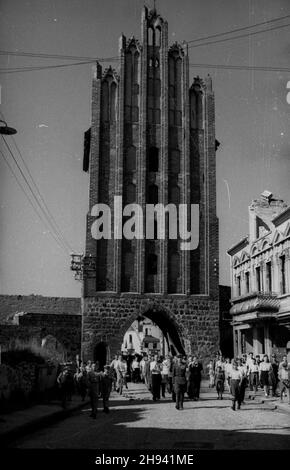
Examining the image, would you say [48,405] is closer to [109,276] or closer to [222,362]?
[222,362]

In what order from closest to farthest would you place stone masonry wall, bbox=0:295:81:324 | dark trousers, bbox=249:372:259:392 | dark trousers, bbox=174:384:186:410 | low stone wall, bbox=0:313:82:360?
dark trousers, bbox=174:384:186:410 < dark trousers, bbox=249:372:259:392 < low stone wall, bbox=0:313:82:360 < stone masonry wall, bbox=0:295:81:324

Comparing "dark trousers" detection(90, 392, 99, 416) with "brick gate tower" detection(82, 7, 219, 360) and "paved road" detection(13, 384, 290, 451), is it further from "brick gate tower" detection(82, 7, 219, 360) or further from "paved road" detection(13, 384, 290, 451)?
"brick gate tower" detection(82, 7, 219, 360)

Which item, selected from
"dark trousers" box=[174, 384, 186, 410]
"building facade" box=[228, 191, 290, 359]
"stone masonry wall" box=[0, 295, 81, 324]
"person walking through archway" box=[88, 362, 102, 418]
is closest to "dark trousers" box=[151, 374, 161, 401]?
"dark trousers" box=[174, 384, 186, 410]

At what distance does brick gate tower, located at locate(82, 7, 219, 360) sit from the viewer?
3378 cm

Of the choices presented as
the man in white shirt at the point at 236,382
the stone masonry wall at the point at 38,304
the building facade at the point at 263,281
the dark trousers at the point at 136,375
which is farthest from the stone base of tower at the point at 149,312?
the stone masonry wall at the point at 38,304

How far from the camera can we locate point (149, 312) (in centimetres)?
3481

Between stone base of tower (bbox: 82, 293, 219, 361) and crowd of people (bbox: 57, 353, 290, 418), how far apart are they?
431cm

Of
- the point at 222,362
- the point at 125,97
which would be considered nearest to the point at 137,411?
the point at 222,362

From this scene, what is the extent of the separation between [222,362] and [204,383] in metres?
8.31

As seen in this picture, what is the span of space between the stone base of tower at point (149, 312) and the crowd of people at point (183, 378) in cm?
431

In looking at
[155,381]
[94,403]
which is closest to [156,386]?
[155,381]

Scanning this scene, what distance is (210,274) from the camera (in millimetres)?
34750

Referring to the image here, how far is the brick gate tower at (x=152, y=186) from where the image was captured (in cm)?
3378
